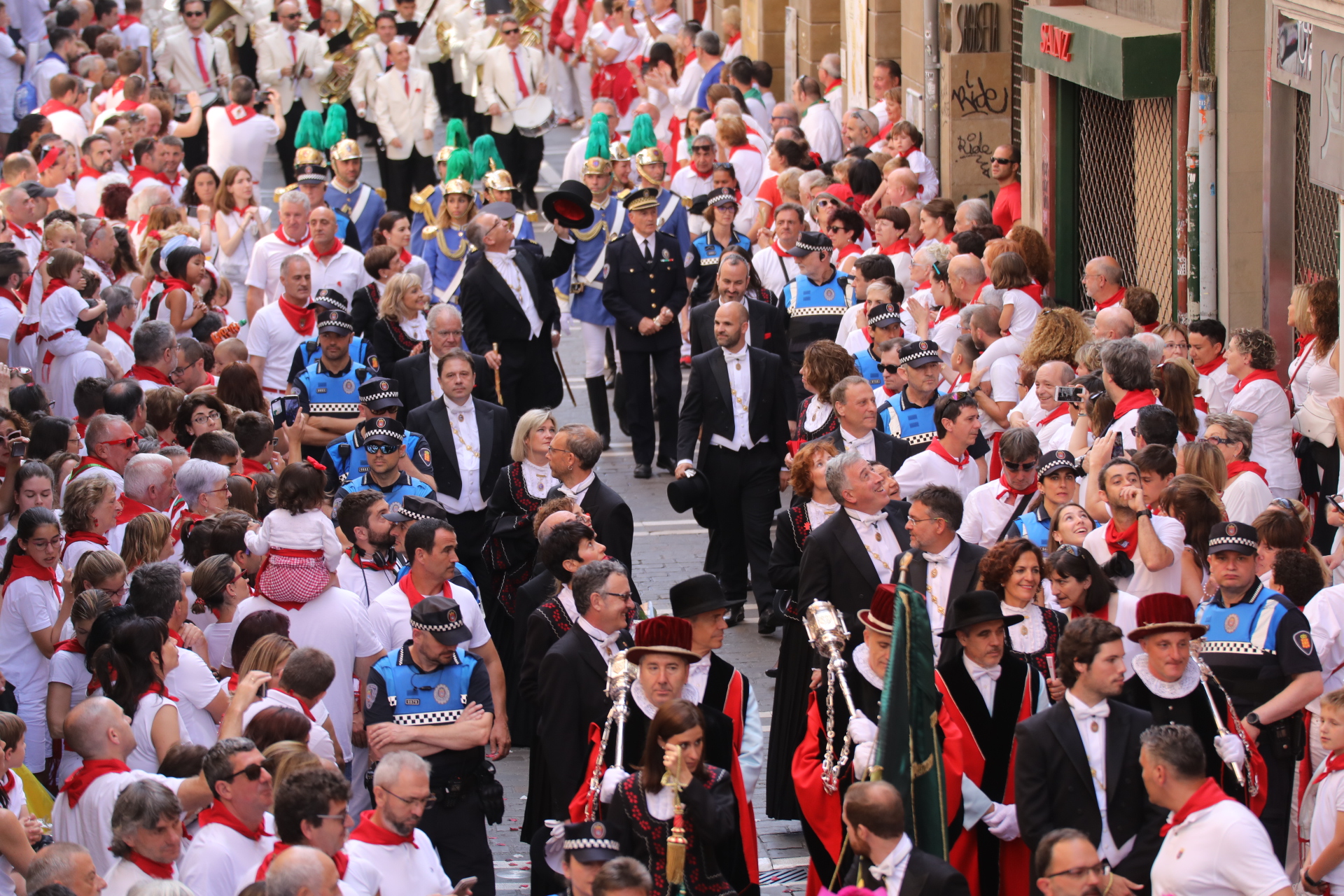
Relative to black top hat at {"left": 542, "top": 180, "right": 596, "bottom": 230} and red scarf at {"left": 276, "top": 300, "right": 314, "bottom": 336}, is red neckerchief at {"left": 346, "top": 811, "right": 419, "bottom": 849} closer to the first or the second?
red scarf at {"left": 276, "top": 300, "right": 314, "bottom": 336}

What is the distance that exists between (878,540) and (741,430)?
2.94m

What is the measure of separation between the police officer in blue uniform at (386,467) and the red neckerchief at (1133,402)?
3.53 m

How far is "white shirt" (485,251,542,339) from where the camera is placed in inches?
509

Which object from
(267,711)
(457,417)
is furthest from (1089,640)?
(457,417)

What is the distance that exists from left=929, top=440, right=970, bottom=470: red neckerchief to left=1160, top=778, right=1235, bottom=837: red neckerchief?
3658mm

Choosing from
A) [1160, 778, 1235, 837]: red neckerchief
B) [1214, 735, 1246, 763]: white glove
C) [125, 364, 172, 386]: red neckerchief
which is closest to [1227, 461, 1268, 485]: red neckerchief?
[1214, 735, 1246, 763]: white glove

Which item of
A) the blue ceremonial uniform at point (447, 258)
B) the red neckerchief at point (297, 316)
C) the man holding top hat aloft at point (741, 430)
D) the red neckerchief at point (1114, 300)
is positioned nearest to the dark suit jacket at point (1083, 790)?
the man holding top hat aloft at point (741, 430)

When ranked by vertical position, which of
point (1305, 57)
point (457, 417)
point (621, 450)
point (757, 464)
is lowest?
point (621, 450)

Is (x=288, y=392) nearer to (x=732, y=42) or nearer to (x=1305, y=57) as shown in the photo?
(x=1305, y=57)

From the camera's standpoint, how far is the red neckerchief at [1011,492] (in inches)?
339

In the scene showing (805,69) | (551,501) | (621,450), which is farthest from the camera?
(805,69)

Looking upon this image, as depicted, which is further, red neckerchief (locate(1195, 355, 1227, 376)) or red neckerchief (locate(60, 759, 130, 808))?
red neckerchief (locate(1195, 355, 1227, 376))

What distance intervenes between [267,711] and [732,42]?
20.8 meters

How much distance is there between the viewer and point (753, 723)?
22.4ft
